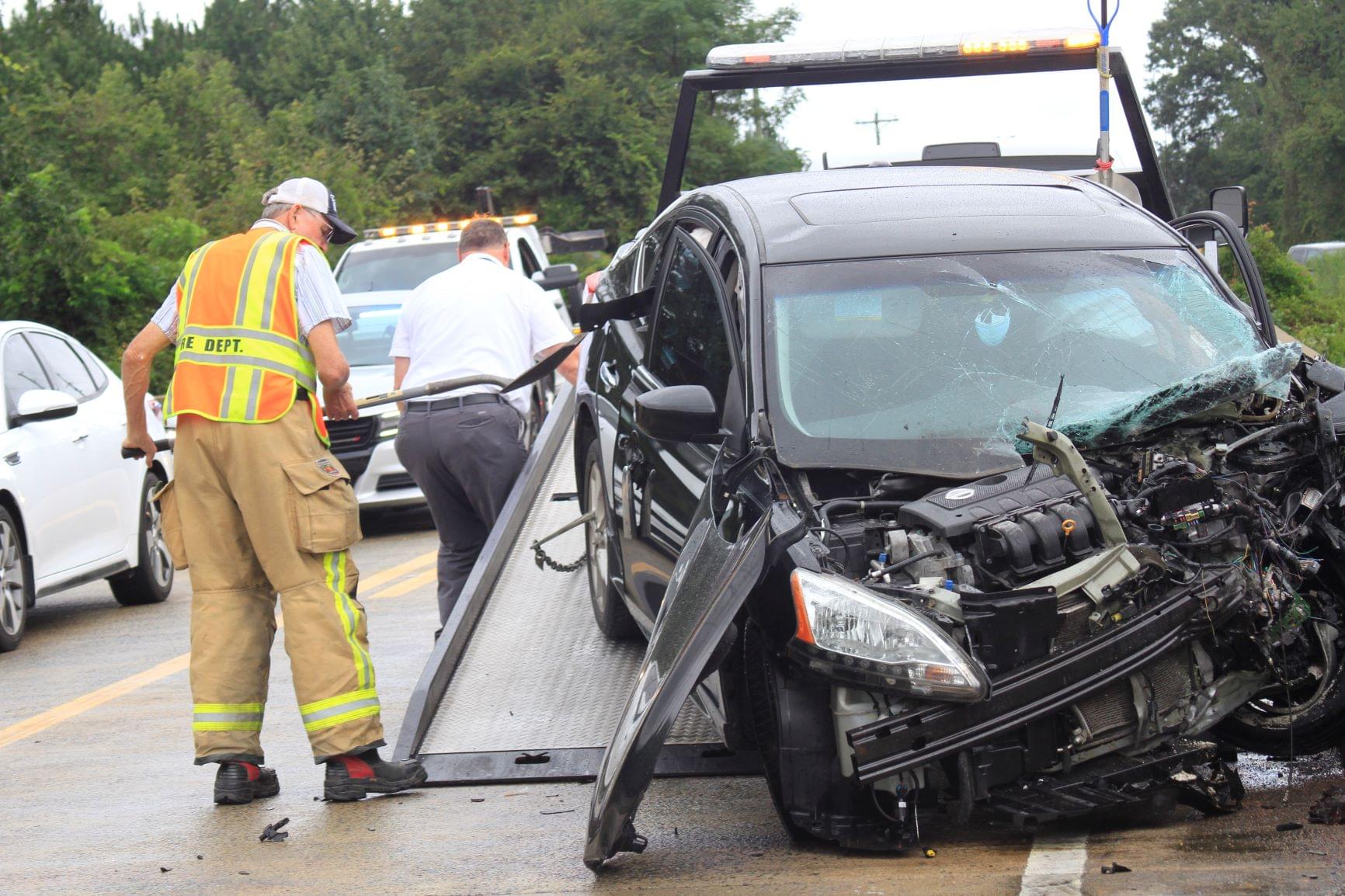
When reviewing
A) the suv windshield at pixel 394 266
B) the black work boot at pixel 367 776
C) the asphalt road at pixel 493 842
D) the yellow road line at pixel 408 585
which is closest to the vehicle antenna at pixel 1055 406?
the asphalt road at pixel 493 842

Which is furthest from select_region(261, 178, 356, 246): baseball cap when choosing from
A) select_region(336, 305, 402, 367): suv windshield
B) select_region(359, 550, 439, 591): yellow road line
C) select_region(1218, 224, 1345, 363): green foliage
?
select_region(1218, 224, 1345, 363): green foliage

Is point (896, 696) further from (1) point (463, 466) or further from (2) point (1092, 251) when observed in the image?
(1) point (463, 466)

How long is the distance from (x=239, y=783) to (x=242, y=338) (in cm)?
142

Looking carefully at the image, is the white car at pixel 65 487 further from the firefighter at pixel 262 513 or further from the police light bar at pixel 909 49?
the police light bar at pixel 909 49

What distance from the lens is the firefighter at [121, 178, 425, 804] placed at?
551 cm

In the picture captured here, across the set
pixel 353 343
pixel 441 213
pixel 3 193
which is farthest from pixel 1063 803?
pixel 441 213

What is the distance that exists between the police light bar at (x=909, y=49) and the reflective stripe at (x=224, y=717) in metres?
3.72

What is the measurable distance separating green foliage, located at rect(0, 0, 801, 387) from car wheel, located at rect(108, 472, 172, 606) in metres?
10.1

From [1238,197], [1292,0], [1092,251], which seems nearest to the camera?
[1092,251]

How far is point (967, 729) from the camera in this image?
401 cm

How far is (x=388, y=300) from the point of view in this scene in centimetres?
1523

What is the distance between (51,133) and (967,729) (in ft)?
83.3

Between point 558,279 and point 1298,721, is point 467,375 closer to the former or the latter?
point 558,279

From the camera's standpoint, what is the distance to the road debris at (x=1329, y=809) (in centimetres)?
439
